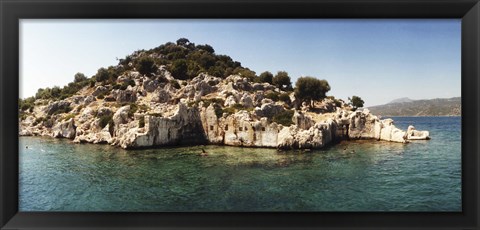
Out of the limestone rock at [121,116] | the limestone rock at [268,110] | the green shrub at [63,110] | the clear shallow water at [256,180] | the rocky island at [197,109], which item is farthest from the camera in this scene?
the limestone rock at [268,110]

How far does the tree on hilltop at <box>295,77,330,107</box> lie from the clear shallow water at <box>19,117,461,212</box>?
1.16m

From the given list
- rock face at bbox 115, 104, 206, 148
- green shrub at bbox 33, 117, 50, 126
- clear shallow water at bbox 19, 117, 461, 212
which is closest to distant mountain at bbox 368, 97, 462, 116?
clear shallow water at bbox 19, 117, 461, 212

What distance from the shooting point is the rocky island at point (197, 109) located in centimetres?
446

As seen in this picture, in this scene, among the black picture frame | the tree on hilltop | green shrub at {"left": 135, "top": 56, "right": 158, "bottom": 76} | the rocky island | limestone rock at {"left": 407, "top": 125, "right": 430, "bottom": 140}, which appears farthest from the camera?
green shrub at {"left": 135, "top": 56, "right": 158, "bottom": 76}

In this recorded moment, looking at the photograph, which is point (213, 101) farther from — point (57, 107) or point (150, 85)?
point (57, 107)

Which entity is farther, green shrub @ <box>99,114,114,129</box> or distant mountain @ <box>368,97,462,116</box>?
green shrub @ <box>99,114,114,129</box>

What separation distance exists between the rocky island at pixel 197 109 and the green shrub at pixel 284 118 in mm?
20

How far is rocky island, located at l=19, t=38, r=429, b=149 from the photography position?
4457mm

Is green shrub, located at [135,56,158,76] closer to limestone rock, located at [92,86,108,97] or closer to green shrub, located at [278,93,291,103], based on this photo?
limestone rock, located at [92,86,108,97]

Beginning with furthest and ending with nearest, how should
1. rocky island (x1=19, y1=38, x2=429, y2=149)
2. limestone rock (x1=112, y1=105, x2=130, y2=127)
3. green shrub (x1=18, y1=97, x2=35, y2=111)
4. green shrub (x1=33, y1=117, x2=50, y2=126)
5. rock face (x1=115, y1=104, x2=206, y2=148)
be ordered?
rock face (x1=115, y1=104, x2=206, y2=148) < limestone rock (x1=112, y1=105, x2=130, y2=127) < rocky island (x1=19, y1=38, x2=429, y2=149) < green shrub (x1=33, y1=117, x2=50, y2=126) < green shrub (x1=18, y1=97, x2=35, y2=111)

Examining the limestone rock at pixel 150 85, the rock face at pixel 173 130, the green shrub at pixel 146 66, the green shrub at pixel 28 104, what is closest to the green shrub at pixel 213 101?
the rock face at pixel 173 130

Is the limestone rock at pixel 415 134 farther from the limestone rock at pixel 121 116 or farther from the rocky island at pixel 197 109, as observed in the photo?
the limestone rock at pixel 121 116

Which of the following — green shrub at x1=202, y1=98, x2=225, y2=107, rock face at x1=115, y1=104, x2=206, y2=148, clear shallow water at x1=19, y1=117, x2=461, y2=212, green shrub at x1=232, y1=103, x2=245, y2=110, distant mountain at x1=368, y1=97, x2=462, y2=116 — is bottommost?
clear shallow water at x1=19, y1=117, x2=461, y2=212

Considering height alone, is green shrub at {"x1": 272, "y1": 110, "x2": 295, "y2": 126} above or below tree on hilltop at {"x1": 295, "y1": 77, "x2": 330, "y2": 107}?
below
